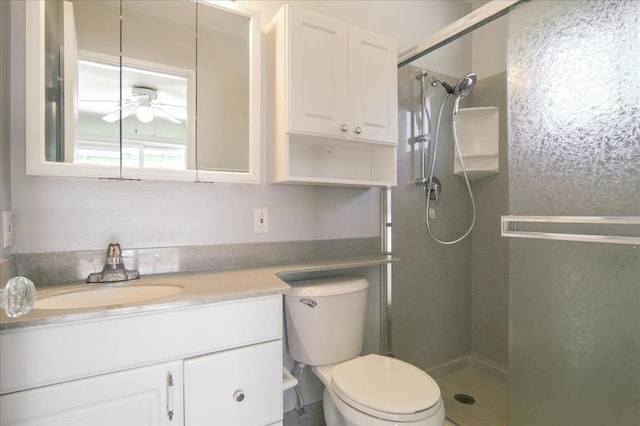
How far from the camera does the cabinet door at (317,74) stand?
1378mm

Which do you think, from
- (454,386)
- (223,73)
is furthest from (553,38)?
(454,386)

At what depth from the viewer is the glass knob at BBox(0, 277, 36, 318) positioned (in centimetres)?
53

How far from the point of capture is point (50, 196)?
3.79 feet

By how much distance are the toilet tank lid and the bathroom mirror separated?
1.77 ft

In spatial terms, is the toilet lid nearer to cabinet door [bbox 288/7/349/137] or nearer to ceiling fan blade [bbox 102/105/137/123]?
cabinet door [bbox 288/7/349/137]

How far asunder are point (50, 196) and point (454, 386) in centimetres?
237

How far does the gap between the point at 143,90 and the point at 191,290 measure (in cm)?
84

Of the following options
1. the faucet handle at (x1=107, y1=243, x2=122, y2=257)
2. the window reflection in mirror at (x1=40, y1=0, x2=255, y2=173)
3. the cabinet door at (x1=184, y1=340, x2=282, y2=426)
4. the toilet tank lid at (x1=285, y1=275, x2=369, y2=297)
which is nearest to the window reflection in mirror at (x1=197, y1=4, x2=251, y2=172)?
the window reflection in mirror at (x1=40, y1=0, x2=255, y2=173)

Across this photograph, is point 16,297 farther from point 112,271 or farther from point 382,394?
point 382,394

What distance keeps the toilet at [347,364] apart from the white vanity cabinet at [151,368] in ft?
0.95

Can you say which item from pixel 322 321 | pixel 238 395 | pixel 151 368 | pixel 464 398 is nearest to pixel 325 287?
pixel 322 321

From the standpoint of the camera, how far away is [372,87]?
1559mm

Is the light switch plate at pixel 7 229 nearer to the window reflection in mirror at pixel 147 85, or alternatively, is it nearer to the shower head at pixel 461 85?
the window reflection in mirror at pixel 147 85

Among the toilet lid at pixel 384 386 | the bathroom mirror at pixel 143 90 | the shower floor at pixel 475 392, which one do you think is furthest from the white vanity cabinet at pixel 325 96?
the shower floor at pixel 475 392
